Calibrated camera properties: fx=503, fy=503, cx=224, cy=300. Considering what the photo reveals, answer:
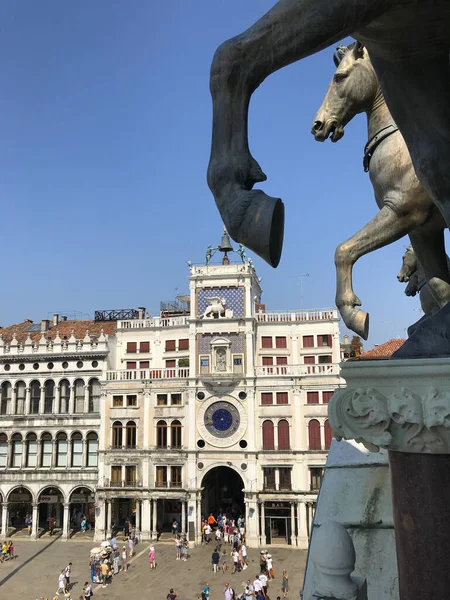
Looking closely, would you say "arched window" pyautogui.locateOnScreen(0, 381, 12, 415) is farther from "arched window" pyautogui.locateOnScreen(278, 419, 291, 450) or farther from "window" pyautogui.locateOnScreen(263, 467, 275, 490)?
"arched window" pyautogui.locateOnScreen(278, 419, 291, 450)

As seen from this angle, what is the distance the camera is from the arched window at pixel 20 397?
36906 millimetres

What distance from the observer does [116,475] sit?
113 feet

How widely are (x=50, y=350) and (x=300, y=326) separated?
18496 mm

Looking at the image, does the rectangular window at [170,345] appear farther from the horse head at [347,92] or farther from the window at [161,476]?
the horse head at [347,92]

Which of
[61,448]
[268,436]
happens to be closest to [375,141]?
[268,436]

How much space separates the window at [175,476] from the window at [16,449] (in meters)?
11.2

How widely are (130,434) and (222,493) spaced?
899 cm

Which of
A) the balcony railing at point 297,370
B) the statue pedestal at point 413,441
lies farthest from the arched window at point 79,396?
the statue pedestal at point 413,441

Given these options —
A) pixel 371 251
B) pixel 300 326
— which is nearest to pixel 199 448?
pixel 300 326

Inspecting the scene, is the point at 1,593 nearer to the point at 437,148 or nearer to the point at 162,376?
the point at 162,376

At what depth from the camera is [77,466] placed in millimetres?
35188

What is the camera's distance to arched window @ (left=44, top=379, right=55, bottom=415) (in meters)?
36.7

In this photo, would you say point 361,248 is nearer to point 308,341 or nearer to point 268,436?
point 268,436

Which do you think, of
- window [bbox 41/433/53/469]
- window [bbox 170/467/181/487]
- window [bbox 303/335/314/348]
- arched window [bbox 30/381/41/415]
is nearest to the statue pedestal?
window [bbox 170/467/181/487]
